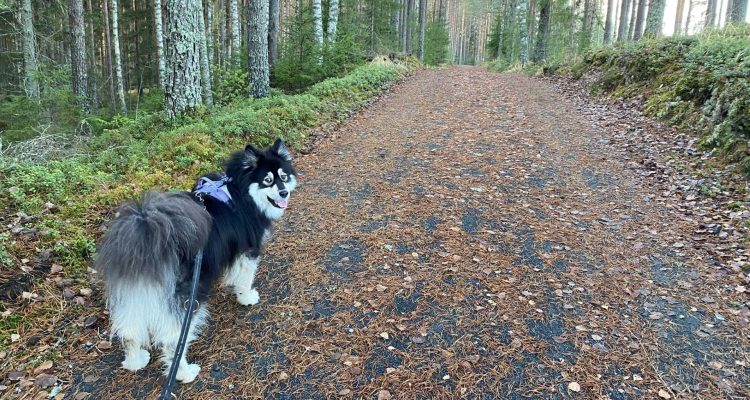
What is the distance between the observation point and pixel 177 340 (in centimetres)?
306

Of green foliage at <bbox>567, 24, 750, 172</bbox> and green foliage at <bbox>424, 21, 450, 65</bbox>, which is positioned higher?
green foliage at <bbox>424, 21, 450, 65</bbox>

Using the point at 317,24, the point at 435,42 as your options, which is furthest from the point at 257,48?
the point at 435,42

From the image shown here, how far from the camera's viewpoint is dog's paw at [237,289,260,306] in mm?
4031

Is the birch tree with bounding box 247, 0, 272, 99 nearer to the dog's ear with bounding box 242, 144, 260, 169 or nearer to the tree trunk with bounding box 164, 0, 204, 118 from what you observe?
the tree trunk with bounding box 164, 0, 204, 118

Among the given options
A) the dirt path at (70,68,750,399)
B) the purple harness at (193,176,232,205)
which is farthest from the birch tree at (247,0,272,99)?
the purple harness at (193,176,232,205)

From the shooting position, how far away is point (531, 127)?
10.3 metres

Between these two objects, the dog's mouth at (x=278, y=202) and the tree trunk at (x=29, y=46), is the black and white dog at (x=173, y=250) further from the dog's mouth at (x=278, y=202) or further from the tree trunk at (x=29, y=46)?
the tree trunk at (x=29, y=46)

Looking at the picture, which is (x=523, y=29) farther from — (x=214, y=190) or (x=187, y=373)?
(x=187, y=373)

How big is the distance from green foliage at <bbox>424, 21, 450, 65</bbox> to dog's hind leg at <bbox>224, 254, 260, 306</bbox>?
3376cm

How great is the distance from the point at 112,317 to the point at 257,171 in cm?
162

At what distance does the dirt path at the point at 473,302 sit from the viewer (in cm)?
326

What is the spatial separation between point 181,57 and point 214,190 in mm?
5629

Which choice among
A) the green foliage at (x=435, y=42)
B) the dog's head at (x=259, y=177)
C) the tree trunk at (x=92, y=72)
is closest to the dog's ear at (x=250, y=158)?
the dog's head at (x=259, y=177)

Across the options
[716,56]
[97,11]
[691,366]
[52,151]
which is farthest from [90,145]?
[97,11]
